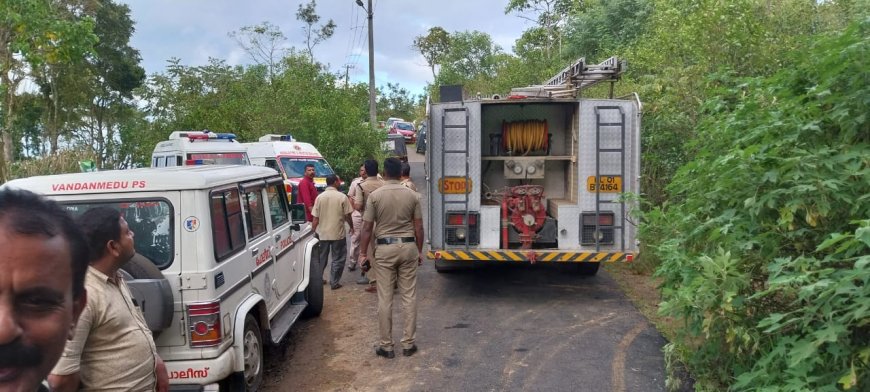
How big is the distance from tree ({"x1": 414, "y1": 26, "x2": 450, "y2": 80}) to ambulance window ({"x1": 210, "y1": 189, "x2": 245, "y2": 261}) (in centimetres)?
4561

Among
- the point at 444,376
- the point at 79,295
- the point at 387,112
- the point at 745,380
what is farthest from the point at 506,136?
the point at 387,112

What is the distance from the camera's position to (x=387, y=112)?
168ft

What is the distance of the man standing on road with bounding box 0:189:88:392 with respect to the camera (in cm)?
108

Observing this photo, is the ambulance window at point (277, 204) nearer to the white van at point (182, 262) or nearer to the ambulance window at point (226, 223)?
the ambulance window at point (226, 223)

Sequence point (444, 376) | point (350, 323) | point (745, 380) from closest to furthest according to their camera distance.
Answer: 1. point (745, 380)
2. point (444, 376)
3. point (350, 323)

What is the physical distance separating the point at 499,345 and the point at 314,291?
2239 millimetres

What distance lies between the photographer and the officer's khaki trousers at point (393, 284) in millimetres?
5613

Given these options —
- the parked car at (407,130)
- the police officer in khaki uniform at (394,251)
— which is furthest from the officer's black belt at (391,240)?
the parked car at (407,130)

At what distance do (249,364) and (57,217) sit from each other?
3664 mm

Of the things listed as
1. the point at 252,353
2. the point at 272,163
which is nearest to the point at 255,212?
the point at 252,353

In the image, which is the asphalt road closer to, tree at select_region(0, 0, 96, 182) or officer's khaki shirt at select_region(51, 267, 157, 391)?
officer's khaki shirt at select_region(51, 267, 157, 391)

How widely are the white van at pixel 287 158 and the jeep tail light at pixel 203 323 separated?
36.3ft

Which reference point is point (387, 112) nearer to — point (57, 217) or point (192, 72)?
point (192, 72)

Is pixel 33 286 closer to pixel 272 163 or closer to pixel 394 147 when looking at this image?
pixel 272 163
